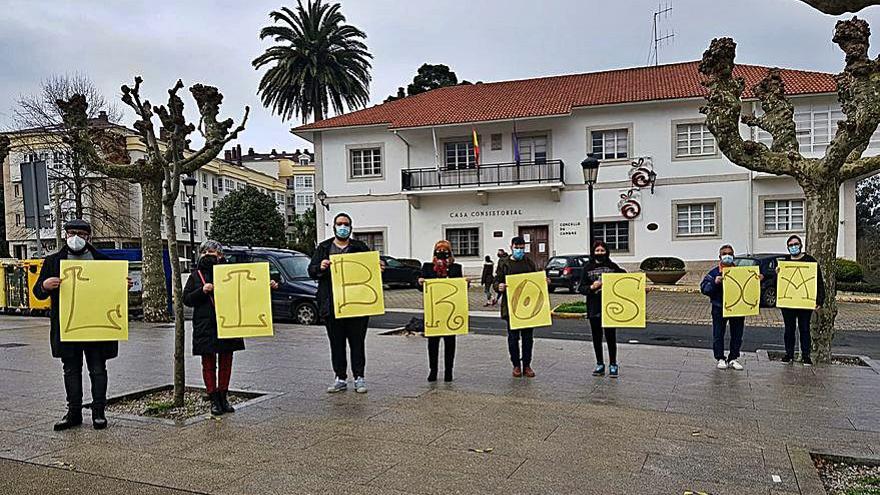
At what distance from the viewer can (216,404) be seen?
641 cm

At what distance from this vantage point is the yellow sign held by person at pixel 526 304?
27.1 ft

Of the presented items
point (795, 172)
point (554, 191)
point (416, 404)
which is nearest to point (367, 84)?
point (554, 191)

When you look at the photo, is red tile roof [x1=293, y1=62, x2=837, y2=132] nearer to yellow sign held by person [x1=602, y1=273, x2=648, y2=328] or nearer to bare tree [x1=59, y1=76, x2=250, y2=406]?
bare tree [x1=59, y1=76, x2=250, y2=406]

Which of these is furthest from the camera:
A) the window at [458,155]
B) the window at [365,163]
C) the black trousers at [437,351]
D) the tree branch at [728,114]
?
the window at [365,163]

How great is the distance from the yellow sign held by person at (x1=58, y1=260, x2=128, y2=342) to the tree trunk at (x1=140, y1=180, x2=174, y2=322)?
889 centimetres

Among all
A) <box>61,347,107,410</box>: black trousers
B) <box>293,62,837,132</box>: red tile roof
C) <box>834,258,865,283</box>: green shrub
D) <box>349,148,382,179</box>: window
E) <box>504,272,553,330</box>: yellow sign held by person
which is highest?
<box>293,62,837,132</box>: red tile roof

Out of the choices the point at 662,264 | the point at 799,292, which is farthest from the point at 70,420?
the point at 662,264

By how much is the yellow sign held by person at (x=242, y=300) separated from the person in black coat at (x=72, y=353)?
1068 mm

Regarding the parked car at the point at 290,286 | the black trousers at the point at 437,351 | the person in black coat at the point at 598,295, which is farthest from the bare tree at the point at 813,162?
the parked car at the point at 290,286

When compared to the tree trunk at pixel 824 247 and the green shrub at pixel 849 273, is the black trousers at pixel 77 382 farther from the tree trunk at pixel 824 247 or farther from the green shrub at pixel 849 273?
the green shrub at pixel 849 273

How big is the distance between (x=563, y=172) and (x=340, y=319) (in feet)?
78.3

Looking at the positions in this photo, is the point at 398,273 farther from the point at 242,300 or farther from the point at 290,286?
the point at 242,300

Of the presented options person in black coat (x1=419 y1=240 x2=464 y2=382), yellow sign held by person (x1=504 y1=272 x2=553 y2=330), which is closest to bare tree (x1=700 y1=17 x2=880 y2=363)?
yellow sign held by person (x1=504 y1=272 x2=553 y2=330)

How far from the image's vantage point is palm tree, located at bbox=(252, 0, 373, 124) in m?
44.0
